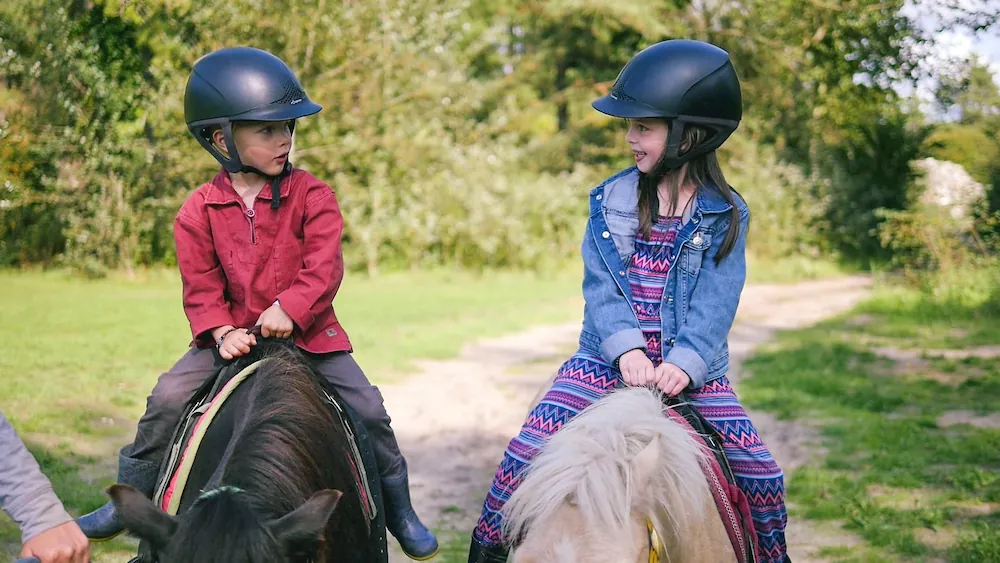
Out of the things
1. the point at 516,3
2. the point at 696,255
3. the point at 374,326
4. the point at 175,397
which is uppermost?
the point at 516,3

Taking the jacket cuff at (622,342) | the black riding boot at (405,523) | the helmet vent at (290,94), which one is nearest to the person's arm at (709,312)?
the jacket cuff at (622,342)

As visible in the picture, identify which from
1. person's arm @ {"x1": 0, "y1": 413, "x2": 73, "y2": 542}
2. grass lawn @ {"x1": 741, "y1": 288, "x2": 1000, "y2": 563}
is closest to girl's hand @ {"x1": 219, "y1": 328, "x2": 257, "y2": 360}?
person's arm @ {"x1": 0, "y1": 413, "x2": 73, "y2": 542}

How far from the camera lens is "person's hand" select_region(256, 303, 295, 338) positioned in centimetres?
334

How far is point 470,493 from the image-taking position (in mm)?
6391

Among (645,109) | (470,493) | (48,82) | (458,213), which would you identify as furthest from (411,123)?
(645,109)

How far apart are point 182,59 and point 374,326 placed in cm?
628

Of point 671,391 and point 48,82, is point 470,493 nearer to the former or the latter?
point 671,391

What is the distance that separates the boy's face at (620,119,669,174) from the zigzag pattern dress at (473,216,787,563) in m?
0.21

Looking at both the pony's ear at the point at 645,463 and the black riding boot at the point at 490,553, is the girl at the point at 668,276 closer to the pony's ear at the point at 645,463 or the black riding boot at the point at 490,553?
the black riding boot at the point at 490,553

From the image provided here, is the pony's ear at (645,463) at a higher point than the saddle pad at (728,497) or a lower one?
higher

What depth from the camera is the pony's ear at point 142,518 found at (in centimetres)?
227

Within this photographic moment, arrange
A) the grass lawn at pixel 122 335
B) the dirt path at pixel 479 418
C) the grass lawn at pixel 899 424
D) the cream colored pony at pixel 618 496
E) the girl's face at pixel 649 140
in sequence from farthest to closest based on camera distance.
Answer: the grass lawn at pixel 122 335 → the dirt path at pixel 479 418 → the grass lawn at pixel 899 424 → the girl's face at pixel 649 140 → the cream colored pony at pixel 618 496

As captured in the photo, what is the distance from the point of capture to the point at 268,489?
8.21ft

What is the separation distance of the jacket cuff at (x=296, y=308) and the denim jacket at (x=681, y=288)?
993 mm
